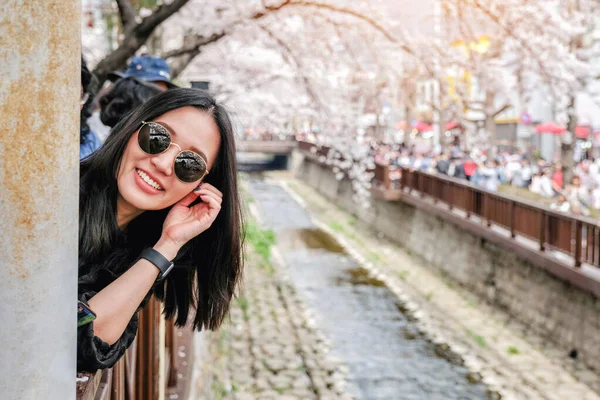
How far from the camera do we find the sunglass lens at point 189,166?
1793 mm

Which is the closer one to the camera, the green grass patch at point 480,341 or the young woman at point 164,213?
the young woman at point 164,213

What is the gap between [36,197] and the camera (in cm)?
106

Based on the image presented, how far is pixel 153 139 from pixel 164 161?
0.26ft

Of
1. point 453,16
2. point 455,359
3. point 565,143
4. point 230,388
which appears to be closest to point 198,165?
point 230,388

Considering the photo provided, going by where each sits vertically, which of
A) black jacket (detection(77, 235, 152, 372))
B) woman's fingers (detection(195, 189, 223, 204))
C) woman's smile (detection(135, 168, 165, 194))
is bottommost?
black jacket (detection(77, 235, 152, 372))

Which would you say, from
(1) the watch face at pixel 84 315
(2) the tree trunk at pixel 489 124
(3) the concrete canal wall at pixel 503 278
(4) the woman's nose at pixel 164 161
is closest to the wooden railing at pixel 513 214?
(3) the concrete canal wall at pixel 503 278

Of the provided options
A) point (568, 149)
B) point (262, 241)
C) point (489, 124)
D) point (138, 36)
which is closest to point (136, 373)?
point (138, 36)

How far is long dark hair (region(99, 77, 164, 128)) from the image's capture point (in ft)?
12.2

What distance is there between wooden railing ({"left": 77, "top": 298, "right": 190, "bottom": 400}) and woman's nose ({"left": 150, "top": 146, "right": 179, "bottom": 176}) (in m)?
0.58

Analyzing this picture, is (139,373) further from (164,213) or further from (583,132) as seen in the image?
(583,132)

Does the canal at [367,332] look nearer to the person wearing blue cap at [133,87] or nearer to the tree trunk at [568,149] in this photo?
the person wearing blue cap at [133,87]

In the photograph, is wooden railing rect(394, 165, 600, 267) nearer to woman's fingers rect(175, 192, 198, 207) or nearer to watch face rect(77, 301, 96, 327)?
woman's fingers rect(175, 192, 198, 207)

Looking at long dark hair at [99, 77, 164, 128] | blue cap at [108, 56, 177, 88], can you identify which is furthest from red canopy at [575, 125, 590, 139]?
long dark hair at [99, 77, 164, 128]

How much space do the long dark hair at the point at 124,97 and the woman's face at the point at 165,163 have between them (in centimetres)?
192
